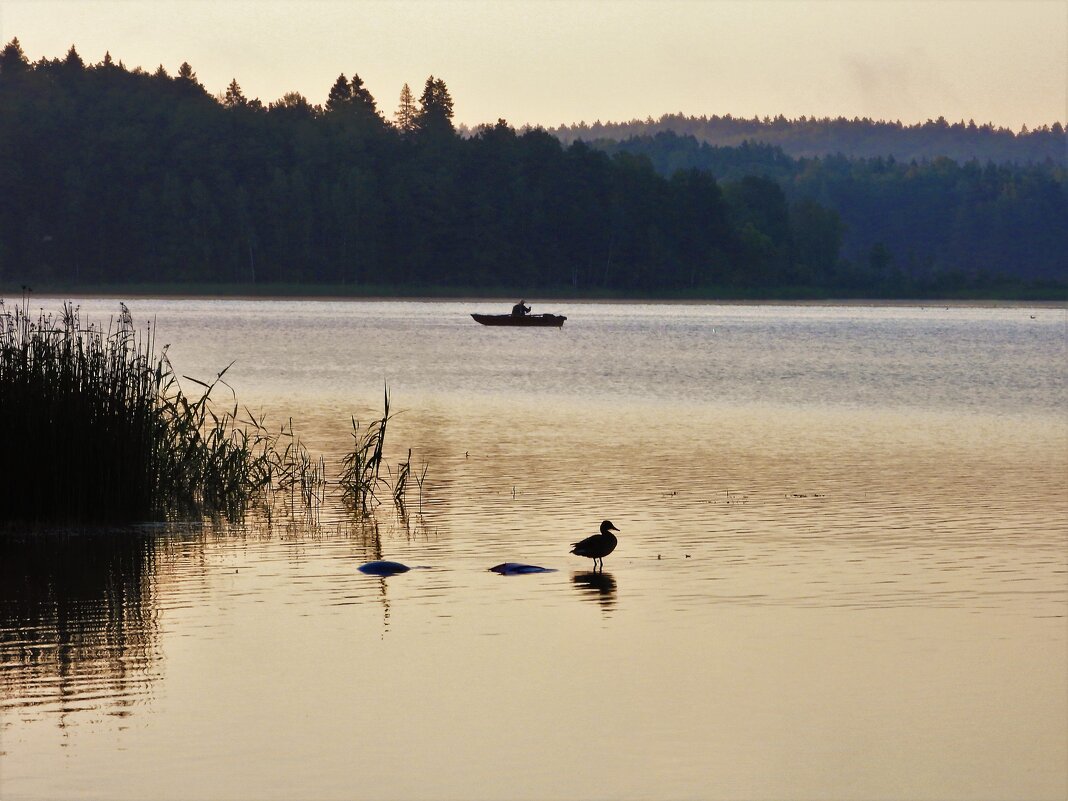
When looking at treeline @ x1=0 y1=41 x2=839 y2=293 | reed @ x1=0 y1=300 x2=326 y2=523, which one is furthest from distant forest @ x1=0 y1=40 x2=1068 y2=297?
reed @ x1=0 y1=300 x2=326 y2=523

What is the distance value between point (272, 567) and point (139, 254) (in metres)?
154

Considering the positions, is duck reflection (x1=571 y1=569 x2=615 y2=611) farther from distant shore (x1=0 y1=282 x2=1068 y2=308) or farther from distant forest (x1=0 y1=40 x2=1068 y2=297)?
distant forest (x1=0 y1=40 x2=1068 y2=297)

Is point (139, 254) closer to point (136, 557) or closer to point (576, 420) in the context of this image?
A: point (576, 420)

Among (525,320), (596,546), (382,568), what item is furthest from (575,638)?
(525,320)

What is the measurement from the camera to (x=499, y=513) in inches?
827

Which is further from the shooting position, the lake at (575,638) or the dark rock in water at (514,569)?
the dark rock in water at (514,569)

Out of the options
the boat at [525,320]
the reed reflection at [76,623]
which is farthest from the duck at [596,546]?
the boat at [525,320]

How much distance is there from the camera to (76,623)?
13.5 meters

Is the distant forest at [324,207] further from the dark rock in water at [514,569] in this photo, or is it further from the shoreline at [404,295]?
the dark rock in water at [514,569]

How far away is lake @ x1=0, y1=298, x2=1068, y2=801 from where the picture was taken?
970 cm

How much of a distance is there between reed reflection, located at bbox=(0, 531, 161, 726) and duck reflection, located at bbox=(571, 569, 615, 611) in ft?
13.2

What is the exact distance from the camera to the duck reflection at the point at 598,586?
49.0 ft

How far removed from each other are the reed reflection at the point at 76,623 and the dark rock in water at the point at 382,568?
2127 mm

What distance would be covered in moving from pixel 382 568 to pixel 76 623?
352 cm
